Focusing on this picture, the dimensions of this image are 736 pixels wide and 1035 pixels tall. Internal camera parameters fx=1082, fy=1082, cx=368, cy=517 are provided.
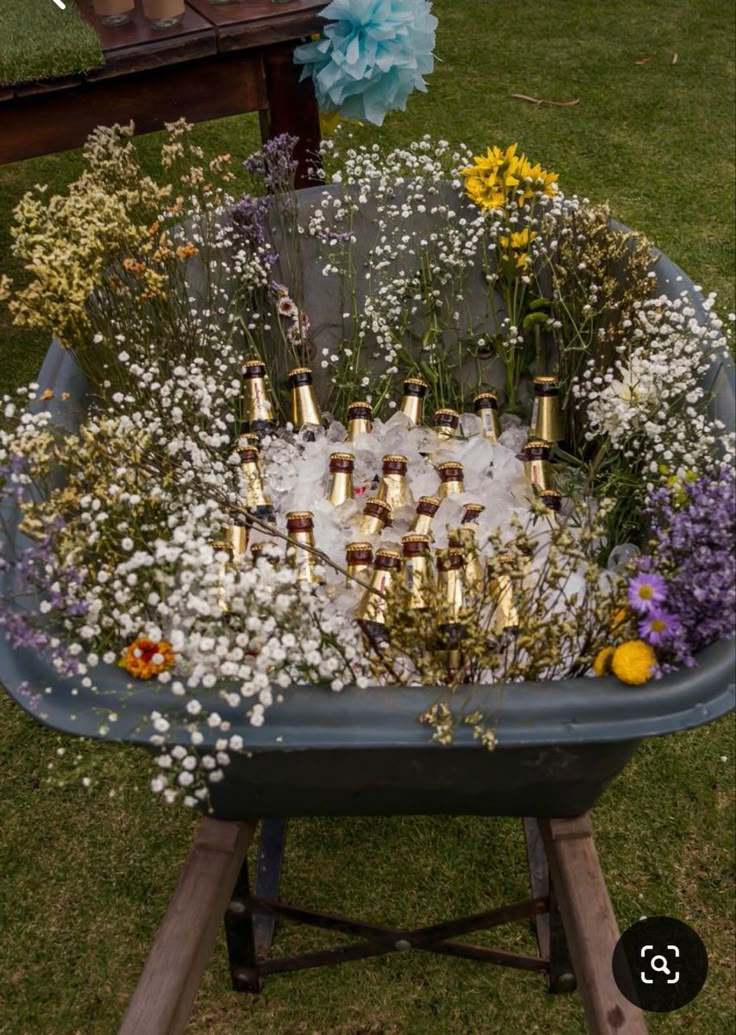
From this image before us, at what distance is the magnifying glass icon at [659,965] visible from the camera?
170cm

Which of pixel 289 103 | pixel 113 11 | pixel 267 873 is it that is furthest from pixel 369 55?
pixel 267 873

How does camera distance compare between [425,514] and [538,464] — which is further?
[538,464]

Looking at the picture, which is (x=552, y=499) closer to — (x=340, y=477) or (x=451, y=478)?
(x=451, y=478)

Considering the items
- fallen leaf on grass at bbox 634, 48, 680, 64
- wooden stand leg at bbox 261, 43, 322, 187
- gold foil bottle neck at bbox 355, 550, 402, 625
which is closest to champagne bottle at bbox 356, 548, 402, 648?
gold foil bottle neck at bbox 355, 550, 402, 625

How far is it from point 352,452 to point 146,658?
0.63 metres

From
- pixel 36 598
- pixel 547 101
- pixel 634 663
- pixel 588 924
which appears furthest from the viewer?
pixel 547 101

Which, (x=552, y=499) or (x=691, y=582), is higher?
(x=691, y=582)

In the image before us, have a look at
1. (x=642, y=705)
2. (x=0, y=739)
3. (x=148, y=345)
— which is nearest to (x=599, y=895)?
(x=642, y=705)

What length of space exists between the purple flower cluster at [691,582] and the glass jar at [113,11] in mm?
1494

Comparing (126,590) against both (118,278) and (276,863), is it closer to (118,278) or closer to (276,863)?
(118,278)

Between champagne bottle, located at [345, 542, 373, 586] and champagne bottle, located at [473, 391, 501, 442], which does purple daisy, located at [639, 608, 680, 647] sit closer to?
champagne bottle, located at [345, 542, 373, 586]

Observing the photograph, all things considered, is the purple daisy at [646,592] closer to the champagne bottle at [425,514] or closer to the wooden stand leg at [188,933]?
the champagne bottle at [425,514]

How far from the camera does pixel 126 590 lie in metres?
1.08

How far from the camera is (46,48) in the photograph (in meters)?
1.83
